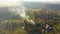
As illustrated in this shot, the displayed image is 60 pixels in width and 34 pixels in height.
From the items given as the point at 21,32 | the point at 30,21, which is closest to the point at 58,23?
the point at 30,21

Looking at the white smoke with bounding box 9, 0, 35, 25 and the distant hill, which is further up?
the distant hill

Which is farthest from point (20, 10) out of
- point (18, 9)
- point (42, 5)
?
point (42, 5)

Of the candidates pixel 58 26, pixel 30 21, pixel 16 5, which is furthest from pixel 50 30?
pixel 16 5

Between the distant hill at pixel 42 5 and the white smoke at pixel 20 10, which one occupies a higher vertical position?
the distant hill at pixel 42 5

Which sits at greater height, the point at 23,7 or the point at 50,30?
the point at 23,7

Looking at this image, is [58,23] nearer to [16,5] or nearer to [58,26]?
[58,26]

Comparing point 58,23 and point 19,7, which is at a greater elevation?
point 19,7

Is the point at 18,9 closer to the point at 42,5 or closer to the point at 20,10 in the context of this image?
the point at 20,10

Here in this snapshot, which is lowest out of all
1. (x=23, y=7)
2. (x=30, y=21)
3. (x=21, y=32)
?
(x=21, y=32)

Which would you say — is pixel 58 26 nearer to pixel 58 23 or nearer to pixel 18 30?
pixel 58 23
